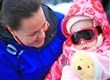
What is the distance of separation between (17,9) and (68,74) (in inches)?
12.1

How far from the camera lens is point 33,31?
123 cm

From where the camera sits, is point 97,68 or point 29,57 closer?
point 97,68

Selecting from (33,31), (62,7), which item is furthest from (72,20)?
(62,7)

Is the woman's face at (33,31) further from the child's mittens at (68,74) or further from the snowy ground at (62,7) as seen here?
the snowy ground at (62,7)

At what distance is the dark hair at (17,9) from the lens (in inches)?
46.3

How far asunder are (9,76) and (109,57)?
1.40 feet

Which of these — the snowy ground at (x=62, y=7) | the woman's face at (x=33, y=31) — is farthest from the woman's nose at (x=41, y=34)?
the snowy ground at (x=62, y=7)

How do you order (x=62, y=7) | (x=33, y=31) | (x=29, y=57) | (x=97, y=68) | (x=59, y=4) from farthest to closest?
(x=59, y=4) → (x=62, y=7) → (x=29, y=57) → (x=33, y=31) → (x=97, y=68)

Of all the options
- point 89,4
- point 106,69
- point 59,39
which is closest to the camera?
point 106,69

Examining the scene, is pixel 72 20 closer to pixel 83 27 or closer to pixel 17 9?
pixel 83 27

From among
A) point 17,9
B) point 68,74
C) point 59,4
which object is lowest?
point 68,74

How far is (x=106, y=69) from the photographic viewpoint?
3.88 feet

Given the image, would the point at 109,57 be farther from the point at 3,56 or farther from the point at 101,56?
the point at 3,56

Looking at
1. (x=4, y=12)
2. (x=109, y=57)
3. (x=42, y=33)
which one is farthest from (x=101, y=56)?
(x=4, y=12)
